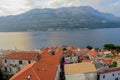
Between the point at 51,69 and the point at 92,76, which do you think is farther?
the point at 92,76

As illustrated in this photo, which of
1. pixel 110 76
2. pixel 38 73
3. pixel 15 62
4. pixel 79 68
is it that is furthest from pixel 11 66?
pixel 110 76

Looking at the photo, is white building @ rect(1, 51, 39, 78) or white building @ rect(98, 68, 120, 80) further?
white building @ rect(1, 51, 39, 78)

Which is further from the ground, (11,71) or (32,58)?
(32,58)

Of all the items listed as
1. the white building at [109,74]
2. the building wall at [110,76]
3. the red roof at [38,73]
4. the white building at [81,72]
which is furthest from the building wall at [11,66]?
the building wall at [110,76]

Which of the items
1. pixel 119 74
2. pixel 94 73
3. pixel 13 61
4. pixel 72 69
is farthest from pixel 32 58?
pixel 119 74

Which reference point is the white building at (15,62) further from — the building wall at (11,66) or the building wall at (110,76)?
the building wall at (110,76)

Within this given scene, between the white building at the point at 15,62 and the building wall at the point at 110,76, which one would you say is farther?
the white building at the point at 15,62

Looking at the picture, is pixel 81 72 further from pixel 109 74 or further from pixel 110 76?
pixel 110 76

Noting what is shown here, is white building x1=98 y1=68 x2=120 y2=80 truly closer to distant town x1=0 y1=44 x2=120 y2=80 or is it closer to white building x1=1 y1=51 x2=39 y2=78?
distant town x1=0 y1=44 x2=120 y2=80

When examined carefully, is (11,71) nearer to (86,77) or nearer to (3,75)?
(3,75)

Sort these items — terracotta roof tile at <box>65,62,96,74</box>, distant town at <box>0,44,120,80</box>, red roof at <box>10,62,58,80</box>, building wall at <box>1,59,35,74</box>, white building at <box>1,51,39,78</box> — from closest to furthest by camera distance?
1. red roof at <box>10,62,58,80</box>
2. distant town at <box>0,44,120,80</box>
3. terracotta roof tile at <box>65,62,96,74</box>
4. white building at <box>1,51,39,78</box>
5. building wall at <box>1,59,35,74</box>

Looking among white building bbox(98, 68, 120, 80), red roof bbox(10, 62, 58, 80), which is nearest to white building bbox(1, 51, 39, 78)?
red roof bbox(10, 62, 58, 80)
